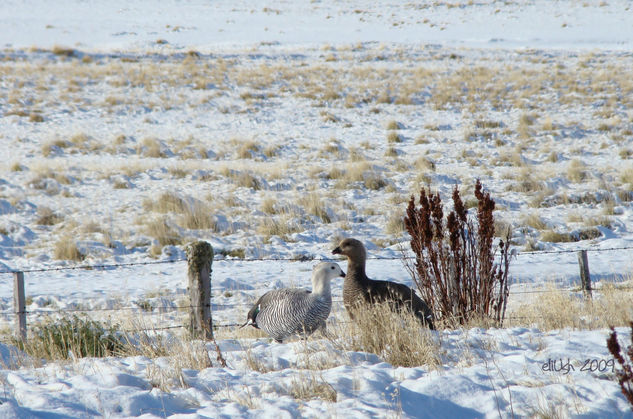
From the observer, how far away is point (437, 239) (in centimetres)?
545

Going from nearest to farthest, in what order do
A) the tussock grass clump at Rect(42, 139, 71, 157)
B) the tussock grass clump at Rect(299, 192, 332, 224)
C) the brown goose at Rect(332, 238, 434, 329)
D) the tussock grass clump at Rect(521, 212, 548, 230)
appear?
the brown goose at Rect(332, 238, 434, 329) → the tussock grass clump at Rect(521, 212, 548, 230) → the tussock grass clump at Rect(299, 192, 332, 224) → the tussock grass clump at Rect(42, 139, 71, 157)

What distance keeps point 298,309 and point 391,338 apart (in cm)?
97

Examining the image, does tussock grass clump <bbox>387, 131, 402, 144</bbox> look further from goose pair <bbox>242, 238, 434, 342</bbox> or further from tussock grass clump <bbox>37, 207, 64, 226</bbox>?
goose pair <bbox>242, 238, 434, 342</bbox>

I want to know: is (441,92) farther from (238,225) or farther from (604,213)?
(238,225)

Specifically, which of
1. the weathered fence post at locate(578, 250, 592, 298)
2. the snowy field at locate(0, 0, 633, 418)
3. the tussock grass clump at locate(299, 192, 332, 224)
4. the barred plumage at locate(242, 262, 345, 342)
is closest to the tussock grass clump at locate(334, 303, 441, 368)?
the snowy field at locate(0, 0, 633, 418)

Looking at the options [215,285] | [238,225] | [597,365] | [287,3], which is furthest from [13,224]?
[287,3]

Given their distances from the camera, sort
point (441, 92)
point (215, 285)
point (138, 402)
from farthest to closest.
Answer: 1. point (441, 92)
2. point (215, 285)
3. point (138, 402)

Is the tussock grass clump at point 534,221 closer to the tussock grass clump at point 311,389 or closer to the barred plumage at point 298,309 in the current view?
the barred plumage at point 298,309

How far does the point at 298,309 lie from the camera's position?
491 cm

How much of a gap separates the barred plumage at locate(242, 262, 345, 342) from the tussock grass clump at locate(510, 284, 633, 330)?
1.83 metres

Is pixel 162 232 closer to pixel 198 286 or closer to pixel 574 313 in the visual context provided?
pixel 198 286

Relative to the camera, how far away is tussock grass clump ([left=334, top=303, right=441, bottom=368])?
4.02 meters

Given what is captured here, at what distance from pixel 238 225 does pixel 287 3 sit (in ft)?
161

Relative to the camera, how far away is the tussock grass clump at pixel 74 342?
482 cm
